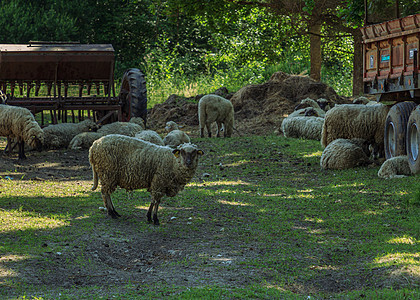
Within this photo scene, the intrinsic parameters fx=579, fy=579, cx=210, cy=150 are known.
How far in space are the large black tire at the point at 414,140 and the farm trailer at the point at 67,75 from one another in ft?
28.3

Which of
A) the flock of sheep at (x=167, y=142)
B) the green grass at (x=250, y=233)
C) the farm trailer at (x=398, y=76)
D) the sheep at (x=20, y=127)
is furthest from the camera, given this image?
the sheep at (x=20, y=127)

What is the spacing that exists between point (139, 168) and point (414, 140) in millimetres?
5749

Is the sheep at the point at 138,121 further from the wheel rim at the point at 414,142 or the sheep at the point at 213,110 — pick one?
the wheel rim at the point at 414,142

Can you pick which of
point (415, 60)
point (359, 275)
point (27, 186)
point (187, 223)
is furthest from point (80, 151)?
point (359, 275)

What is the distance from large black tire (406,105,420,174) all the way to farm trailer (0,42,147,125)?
863 cm

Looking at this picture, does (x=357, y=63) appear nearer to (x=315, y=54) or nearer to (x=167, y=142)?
(x=315, y=54)

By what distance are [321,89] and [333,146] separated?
10.1 m

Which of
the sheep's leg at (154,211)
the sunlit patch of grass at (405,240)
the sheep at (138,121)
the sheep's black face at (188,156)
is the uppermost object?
the sheep at (138,121)

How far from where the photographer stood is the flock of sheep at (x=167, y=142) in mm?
8195

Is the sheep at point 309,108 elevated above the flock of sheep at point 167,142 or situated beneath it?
elevated above

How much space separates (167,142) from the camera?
1345cm

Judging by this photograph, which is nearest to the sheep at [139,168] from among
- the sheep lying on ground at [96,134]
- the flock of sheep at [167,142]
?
the flock of sheep at [167,142]

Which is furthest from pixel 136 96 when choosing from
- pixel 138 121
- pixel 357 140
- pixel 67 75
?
pixel 357 140

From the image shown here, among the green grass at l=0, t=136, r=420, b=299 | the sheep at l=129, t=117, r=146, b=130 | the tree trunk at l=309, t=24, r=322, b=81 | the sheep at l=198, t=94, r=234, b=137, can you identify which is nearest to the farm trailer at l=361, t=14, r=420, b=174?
the green grass at l=0, t=136, r=420, b=299
